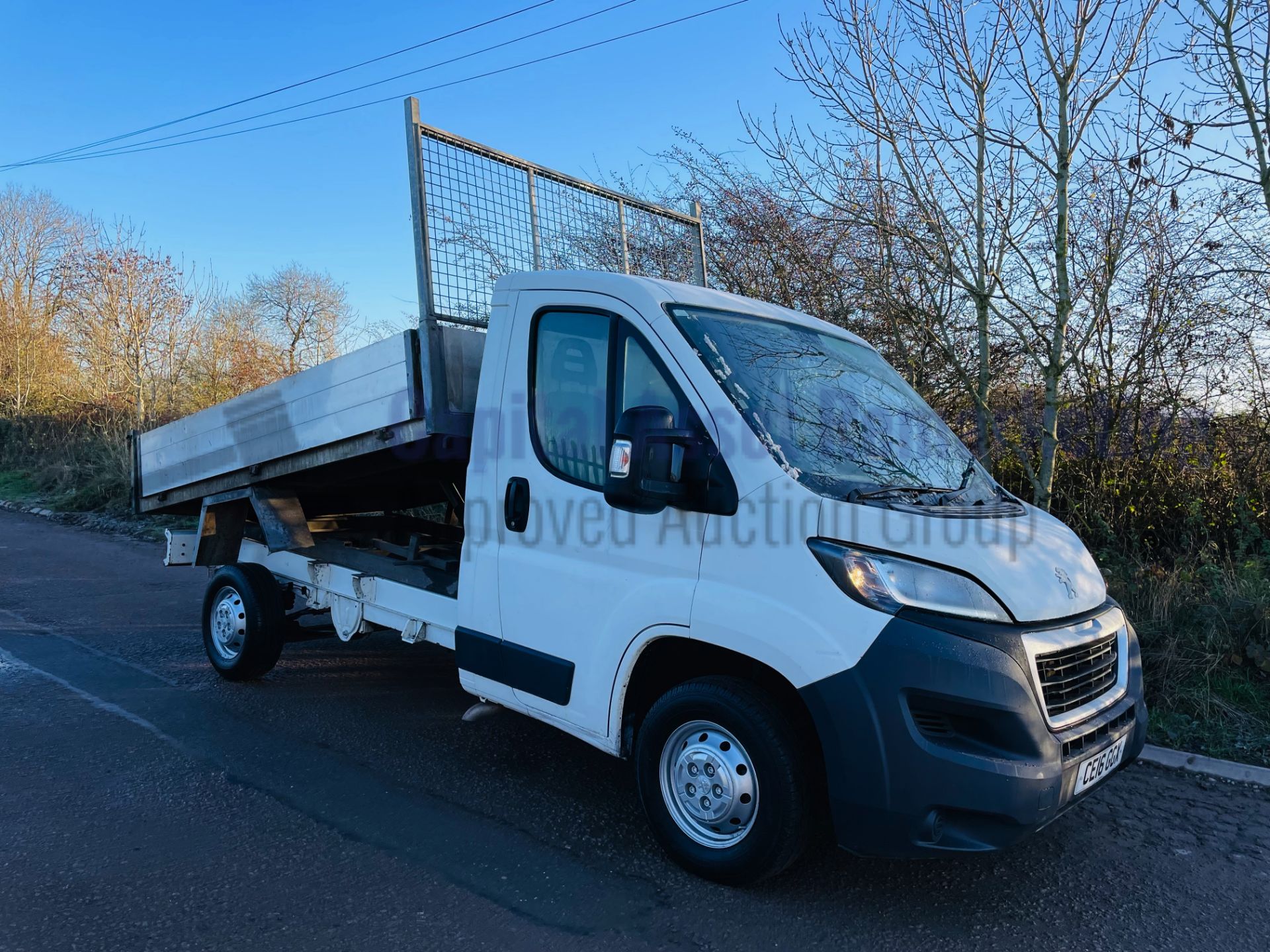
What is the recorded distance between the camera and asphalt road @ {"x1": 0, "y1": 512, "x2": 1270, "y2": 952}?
2.88 m

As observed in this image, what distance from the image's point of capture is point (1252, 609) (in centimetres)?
518

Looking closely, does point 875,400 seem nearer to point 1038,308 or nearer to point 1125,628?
point 1125,628

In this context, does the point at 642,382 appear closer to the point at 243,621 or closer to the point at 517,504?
the point at 517,504

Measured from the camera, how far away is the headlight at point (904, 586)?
2.78 metres

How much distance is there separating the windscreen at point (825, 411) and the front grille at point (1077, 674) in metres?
0.68

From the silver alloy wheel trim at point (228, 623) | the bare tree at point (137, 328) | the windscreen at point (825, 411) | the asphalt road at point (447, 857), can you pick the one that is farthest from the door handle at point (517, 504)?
the bare tree at point (137, 328)

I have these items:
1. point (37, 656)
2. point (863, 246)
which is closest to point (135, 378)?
point (37, 656)

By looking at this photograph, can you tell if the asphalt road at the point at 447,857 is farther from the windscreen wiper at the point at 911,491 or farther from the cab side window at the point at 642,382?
the cab side window at the point at 642,382

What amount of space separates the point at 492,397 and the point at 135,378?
1765cm

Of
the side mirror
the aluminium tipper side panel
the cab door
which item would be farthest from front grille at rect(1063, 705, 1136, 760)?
the aluminium tipper side panel

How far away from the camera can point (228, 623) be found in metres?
5.64

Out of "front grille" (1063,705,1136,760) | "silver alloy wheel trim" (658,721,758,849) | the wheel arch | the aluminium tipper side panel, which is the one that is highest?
the aluminium tipper side panel

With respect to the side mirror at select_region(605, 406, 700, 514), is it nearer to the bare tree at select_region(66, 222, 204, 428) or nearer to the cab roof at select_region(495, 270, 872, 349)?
the cab roof at select_region(495, 270, 872, 349)

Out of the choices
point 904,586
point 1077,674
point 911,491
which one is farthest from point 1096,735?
point 911,491
